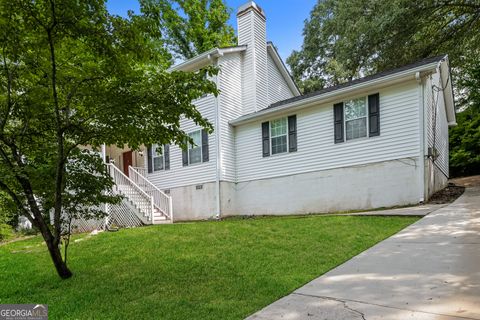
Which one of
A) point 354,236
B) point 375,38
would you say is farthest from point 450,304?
point 375,38

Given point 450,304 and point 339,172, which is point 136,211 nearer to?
point 339,172

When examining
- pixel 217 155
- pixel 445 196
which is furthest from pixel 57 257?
pixel 445 196

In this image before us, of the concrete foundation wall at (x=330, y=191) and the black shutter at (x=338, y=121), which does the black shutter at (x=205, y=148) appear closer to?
the concrete foundation wall at (x=330, y=191)

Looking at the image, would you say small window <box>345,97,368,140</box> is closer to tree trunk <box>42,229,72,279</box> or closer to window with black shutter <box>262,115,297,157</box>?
window with black shutter <box>262,115,297,157</box>

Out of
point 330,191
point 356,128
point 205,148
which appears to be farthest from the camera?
point 205,148

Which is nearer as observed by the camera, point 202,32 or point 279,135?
point 279,135

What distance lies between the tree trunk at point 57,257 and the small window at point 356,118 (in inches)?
343

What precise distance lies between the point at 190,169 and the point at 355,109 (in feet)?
21.9

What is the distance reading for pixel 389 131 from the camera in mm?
9953

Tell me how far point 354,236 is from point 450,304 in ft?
11.1

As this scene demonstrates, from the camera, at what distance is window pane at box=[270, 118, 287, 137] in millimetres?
12211

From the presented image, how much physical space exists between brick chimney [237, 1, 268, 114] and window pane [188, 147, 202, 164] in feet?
8.48

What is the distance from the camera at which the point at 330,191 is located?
1095 cm

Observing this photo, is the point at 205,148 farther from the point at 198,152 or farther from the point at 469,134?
the point at 469,134
